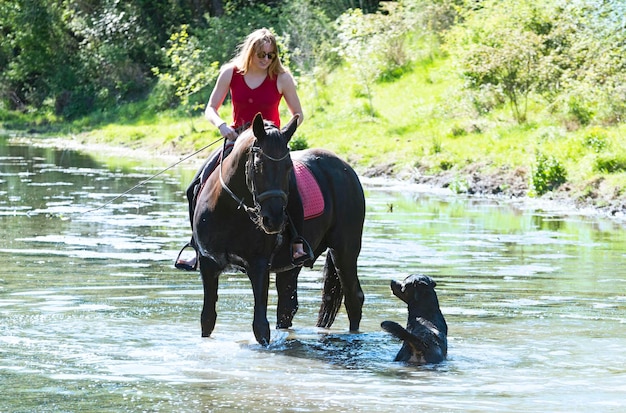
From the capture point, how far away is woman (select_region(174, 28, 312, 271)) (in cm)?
909

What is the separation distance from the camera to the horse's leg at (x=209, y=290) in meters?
9.02

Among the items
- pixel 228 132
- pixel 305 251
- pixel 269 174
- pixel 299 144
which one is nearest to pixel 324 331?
pixel 305 251

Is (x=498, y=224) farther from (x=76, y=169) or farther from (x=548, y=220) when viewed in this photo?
(x=76, y=169)

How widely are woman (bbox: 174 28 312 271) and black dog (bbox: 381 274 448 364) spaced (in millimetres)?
817

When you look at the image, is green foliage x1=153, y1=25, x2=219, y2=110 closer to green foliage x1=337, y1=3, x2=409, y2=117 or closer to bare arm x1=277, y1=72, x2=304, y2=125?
green foliage x1=337, y1=3, x2=409, y2=117

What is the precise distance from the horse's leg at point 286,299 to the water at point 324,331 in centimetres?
15

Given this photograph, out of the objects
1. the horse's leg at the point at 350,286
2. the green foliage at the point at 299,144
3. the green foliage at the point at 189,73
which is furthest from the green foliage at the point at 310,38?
the horse's leg at the point at 350,286

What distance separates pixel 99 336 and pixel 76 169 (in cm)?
2025

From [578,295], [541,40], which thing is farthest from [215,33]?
[578,295]

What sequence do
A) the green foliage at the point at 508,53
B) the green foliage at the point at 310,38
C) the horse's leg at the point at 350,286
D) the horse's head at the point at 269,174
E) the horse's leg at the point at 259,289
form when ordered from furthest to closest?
1. the green foliage at the point at 310,38
2. the green foliage at the point at 508,53
3. the horse's leg at the point at 350,286
4. the horse's leg at the point at 259,289
5. the horse's head at the point at 269,174

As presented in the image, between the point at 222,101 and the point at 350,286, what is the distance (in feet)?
6.79

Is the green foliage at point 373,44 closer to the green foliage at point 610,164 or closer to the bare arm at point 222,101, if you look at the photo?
the green foliage at point 610,164

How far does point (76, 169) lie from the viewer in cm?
2919

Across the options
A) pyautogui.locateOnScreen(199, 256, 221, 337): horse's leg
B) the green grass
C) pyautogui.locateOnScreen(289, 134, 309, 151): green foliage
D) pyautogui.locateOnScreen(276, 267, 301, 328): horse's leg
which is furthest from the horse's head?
pyautogui.locateOnScreen(289, 134, 309, 151): green foliage
